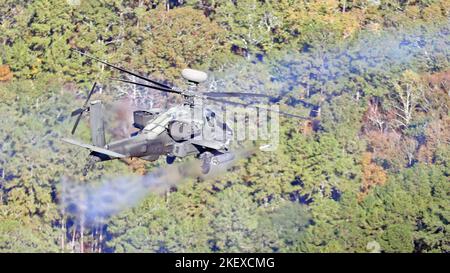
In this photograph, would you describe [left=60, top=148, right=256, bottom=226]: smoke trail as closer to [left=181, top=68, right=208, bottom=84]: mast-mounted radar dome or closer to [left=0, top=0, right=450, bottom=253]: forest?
[left=0, top=0, right=450, bottom=253]: forest

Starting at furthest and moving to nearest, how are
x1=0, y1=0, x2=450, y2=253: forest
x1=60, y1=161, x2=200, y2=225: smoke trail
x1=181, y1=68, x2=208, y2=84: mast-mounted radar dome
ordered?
x1=0, y1=0, x2=450, y2=253: forest, x1=60, y1=161, x2=200, y2=225: smoke trail, x1=181, y1=68, x2=208, y2=84: mast-mounted radar dome

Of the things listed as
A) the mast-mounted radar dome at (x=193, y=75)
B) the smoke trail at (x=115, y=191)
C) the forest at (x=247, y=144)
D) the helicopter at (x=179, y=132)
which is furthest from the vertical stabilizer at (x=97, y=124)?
the forest at (x=247, y=144)

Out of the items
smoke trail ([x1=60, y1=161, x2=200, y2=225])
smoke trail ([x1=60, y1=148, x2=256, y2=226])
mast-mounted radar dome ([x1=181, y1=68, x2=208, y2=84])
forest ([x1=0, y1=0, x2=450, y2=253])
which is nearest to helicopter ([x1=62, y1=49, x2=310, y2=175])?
mast-mounted radar dome ([x1=181, y1=68, x2=208, y2=84])

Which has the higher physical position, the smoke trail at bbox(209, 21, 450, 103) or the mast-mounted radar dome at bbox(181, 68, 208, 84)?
the mast-mounted radar dome at bbox(181, 68, 208, 84)
